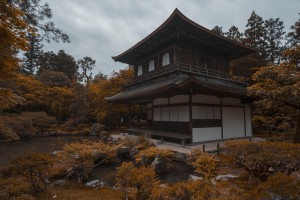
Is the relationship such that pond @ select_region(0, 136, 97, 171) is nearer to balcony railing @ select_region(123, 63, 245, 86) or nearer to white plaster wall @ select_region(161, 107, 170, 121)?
white plaster wall @ select_region(161, 107, 170, 121)

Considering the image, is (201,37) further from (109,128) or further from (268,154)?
(109,128)

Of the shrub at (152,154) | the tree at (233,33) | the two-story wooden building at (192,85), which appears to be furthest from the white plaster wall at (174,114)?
the tree at (233,33)

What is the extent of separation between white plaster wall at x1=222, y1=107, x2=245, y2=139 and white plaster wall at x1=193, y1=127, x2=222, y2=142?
2.48 feet

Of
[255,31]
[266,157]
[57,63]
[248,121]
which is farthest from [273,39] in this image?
[57,63]

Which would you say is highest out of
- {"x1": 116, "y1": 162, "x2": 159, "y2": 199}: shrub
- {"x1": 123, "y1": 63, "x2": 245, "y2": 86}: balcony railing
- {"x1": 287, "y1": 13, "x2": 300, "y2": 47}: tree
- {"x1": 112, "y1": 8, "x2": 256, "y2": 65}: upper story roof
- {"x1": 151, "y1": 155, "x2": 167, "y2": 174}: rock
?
{"x1": 287, "y1": 13, "x2": 300, "y2": 47}: tree

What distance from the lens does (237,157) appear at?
6250mm

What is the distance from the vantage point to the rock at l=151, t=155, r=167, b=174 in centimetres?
920

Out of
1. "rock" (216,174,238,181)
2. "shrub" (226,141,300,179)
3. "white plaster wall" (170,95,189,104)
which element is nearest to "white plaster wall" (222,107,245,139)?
"white plaster wall" (170,95,189,104)

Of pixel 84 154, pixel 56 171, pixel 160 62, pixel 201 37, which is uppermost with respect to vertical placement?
pixel 201 37

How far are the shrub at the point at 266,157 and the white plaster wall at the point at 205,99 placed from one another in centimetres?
727

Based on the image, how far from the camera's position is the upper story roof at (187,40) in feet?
44.5

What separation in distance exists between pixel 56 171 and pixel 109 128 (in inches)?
704

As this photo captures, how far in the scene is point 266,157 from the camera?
534 cm

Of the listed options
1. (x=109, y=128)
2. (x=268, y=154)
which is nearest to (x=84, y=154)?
(x=268, y=154)
